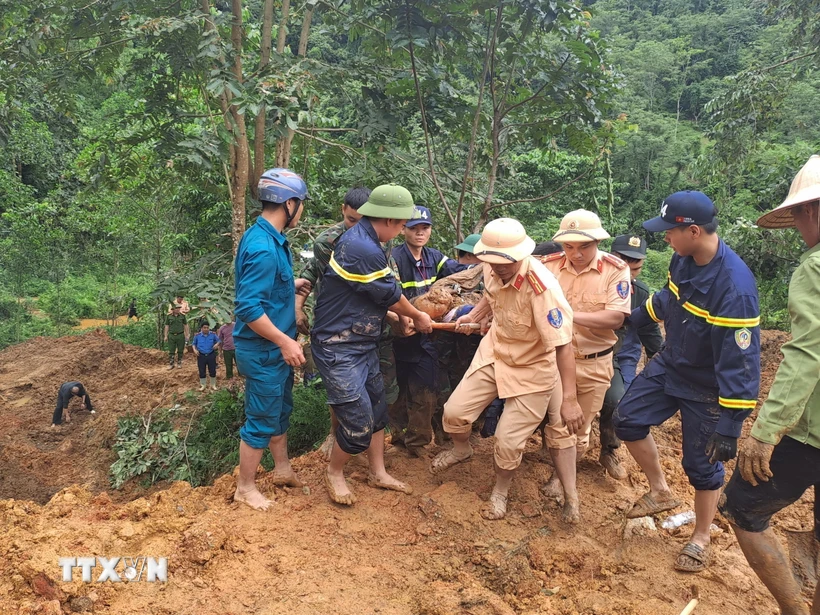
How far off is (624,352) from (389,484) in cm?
214

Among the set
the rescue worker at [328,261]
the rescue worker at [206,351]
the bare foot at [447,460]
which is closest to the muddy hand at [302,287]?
the rescue worker at [328,261]

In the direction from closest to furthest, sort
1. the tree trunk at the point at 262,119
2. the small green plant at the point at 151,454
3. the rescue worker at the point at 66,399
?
1. the tree trunk at the point at 262,119
2. the small green plant at the point at 151,454
3. the rescue worker at the point at 66,399

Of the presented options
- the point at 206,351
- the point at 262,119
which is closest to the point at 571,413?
the point at 262,119

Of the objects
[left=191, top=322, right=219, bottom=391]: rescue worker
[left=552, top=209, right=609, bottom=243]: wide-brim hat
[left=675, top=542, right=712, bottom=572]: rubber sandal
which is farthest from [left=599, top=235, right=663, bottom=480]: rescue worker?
[left=191, top=322, right=219, bottom=391]: rescue worker

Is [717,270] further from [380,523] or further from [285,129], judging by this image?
[285,129]

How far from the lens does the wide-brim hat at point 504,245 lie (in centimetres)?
318

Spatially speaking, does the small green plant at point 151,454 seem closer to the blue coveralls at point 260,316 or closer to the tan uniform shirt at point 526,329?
the blue coveralls at point 260,316

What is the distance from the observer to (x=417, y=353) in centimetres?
423

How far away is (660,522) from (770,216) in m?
2.04

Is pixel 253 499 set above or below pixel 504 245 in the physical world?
below

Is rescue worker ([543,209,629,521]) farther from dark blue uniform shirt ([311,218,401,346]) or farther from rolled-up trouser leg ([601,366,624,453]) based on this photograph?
dark blue uniform shirt ([311,218,401,346])

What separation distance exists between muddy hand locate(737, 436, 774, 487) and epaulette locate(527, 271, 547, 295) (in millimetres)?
1264

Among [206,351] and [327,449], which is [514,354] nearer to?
[327,449]

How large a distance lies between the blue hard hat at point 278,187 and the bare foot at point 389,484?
76.2 inches
